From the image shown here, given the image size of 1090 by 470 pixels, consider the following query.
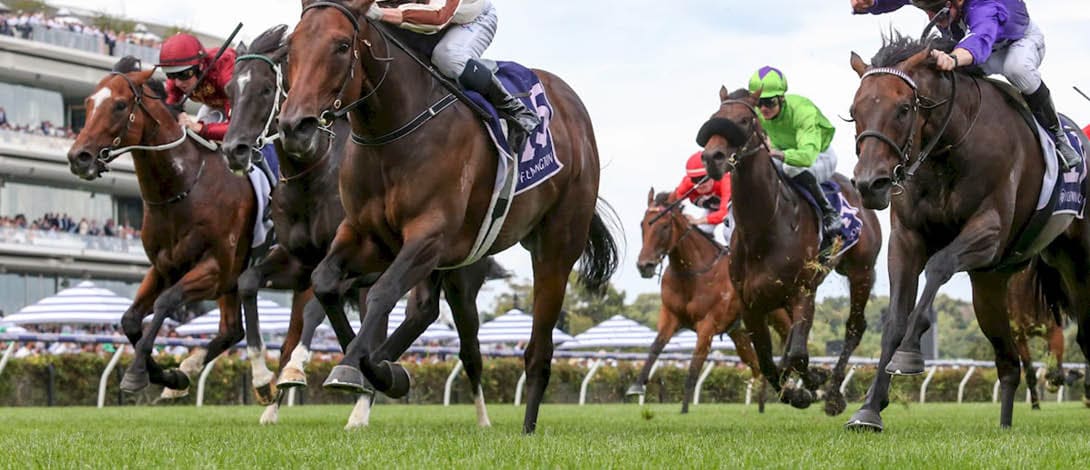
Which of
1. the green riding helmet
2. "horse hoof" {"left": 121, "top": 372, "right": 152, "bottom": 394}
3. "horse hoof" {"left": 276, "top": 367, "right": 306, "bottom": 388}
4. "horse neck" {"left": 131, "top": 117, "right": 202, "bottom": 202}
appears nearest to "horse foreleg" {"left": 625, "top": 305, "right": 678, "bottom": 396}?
the green riding helmet

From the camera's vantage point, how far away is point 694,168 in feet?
45.5

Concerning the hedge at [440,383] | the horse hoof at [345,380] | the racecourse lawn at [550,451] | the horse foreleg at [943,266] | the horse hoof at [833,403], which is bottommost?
the hedge at [440,383]

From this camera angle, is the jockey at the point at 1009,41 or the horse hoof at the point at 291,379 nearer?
the horse hoof at the point at 291,379

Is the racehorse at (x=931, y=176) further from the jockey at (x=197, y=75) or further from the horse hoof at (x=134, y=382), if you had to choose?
the horse hoof at (x=134, y=382)

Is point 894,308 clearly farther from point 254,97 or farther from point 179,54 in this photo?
point 179,54

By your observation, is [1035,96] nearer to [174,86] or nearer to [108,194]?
[174,86]

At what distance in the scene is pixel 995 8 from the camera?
266 inches

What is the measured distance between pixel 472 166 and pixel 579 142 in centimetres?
128

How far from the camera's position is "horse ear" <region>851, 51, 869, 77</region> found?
21.7ft

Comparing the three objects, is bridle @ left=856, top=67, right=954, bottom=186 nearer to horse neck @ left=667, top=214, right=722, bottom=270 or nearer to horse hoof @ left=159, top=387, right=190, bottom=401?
horse hoof @ left=159, top=387, right=190, bottom=401

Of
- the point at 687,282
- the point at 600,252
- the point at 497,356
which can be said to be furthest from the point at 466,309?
the point at 497,356

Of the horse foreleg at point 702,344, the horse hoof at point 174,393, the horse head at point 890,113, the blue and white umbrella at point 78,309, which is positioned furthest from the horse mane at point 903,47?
the blue and white umbrella at point 78,309

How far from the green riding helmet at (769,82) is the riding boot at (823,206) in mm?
578

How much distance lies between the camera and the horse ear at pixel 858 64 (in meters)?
6.62
